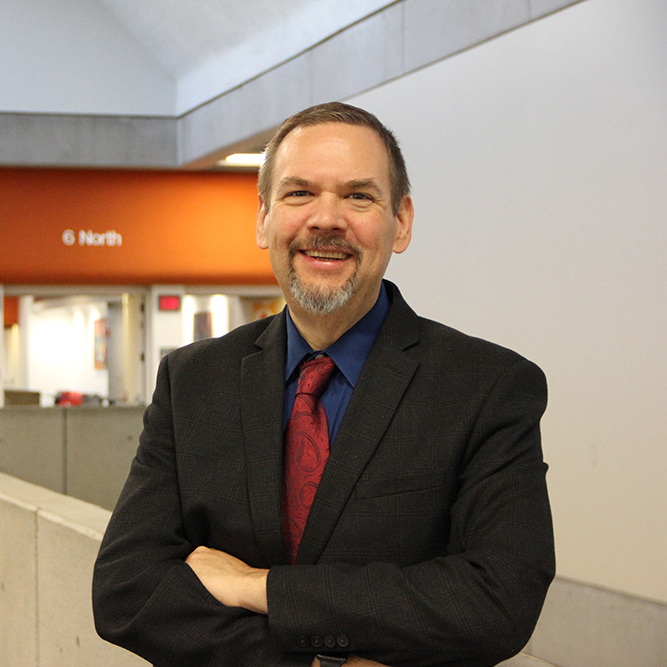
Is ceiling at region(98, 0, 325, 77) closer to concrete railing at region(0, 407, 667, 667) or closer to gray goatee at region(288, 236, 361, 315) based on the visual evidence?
concrete railing at region(0, 407, 667, 667)

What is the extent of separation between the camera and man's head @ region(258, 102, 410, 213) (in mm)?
1725

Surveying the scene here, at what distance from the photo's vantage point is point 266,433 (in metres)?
1.67

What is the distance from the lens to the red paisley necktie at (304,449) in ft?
5.34

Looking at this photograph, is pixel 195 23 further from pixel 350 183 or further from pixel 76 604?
pixel 350 183

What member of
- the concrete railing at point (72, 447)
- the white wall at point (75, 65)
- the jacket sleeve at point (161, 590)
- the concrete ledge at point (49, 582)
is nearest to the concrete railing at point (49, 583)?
the concrete ledge at point (49, 582)

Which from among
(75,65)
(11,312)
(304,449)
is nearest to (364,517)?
(304,449)

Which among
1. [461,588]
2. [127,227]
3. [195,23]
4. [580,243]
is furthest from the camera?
[127,227]

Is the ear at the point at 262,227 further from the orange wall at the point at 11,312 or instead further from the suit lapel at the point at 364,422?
the orange wall at the point at 11,312

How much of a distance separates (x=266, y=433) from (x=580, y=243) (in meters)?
3.00

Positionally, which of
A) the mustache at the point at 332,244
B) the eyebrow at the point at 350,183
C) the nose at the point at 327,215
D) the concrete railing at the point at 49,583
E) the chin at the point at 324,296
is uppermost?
the eyebrow at the point at 350,183

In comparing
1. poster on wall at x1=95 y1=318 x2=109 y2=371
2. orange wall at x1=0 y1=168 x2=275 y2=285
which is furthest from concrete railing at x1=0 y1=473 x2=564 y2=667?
poster on wall at x1=95 y1=318 x2=109 y2=371

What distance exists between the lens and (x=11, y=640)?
3.56m

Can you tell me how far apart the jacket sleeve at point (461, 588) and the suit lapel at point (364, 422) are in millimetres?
84

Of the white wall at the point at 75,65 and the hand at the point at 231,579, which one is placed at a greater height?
the white wall at the point at 75,65
